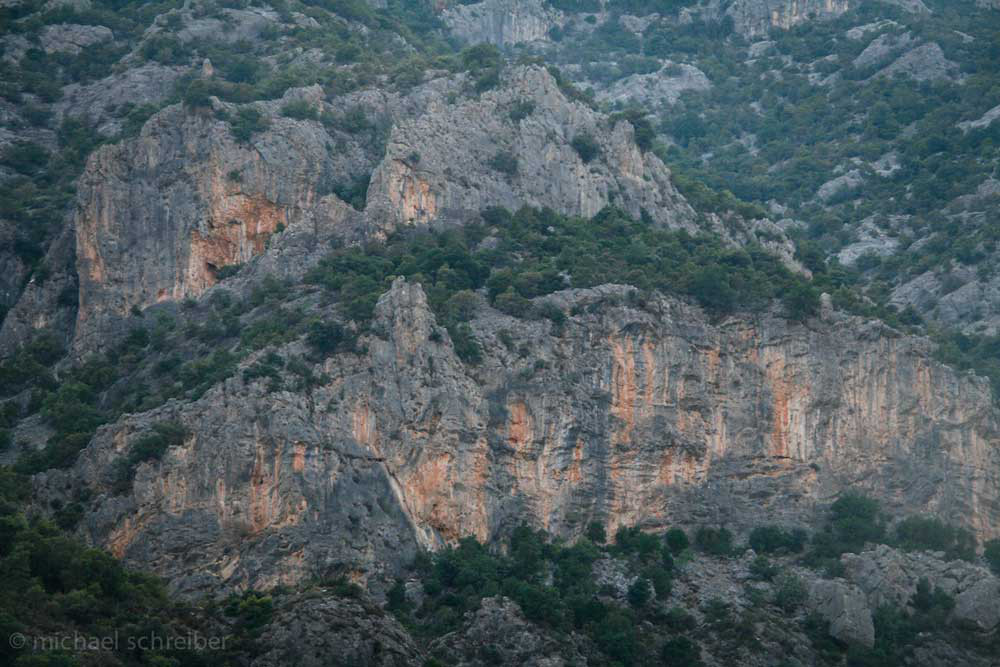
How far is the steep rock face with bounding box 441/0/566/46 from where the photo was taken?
141000 millimetres

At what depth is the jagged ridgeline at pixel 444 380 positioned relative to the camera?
67312 mm

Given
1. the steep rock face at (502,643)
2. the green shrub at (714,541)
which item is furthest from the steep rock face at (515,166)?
the steep rock face at (502,643)

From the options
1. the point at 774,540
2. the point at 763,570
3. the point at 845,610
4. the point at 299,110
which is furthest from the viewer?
the point at 299,110

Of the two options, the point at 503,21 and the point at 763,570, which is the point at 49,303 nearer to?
the point at 763,570

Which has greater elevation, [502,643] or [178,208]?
[178,208]

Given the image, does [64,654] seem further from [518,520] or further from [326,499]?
[518,520]

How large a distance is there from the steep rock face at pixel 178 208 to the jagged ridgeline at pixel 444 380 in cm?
17

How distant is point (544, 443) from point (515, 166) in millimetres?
23010

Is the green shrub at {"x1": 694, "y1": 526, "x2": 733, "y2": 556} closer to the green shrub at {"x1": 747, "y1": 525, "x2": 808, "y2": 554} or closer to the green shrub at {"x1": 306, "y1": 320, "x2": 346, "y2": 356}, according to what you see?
the green shrub at {"x1": 747, "y1": 525, "x2": 808, "y2": 554}

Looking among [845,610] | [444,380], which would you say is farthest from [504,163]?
[845,610]

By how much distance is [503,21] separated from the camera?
149m

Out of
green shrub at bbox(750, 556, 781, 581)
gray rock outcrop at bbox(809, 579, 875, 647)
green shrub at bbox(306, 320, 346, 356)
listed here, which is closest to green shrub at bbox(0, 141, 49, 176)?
green shrub at bbox(306, 320, 346, 356)

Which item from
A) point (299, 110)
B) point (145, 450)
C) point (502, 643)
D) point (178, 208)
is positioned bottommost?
point (502, 643)

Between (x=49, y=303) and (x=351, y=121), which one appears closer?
(x=49, y=303)
